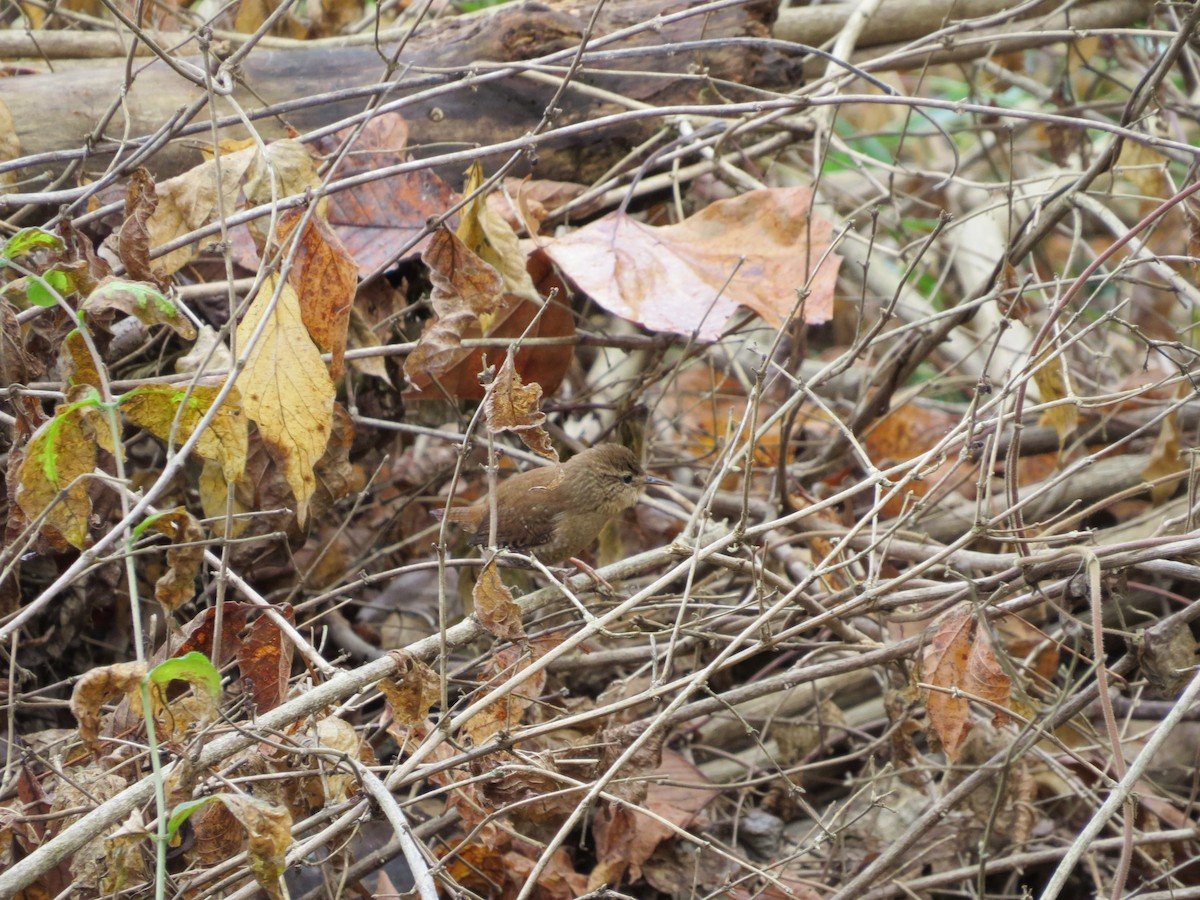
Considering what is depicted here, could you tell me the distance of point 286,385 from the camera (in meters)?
2.70

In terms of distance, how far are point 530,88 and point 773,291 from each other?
1127 millimetres

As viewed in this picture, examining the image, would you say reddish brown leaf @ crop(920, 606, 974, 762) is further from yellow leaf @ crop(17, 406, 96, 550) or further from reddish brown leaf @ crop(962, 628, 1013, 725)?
A: yellow leaf @ crop(17, 406, 96, 550)

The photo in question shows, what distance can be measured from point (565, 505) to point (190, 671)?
1818 millimetres

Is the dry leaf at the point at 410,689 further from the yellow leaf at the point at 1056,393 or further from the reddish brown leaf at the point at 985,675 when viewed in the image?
the yellow leaf at the point at 1056,393

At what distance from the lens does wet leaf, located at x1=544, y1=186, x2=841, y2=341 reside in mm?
3500

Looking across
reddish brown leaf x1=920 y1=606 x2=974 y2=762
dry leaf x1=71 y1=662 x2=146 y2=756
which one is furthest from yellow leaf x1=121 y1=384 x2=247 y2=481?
reddish brown leaf x1=920 y1=606 x2=974 y2=762

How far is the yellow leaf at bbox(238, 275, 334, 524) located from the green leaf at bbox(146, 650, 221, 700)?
77 cm

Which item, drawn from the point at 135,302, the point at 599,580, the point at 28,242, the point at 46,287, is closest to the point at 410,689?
the point at 599,580

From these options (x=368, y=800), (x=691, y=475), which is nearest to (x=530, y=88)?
(x=691, y=475)

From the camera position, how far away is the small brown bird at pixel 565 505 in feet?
12.2

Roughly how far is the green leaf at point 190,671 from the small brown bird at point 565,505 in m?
1.70

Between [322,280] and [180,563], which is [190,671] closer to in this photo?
[180,563]

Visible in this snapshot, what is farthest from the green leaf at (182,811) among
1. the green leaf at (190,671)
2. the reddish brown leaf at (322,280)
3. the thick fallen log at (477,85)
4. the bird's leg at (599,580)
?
the thick fallen log at (477,85)

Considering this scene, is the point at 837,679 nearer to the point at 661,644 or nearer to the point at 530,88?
the point at 661,644
